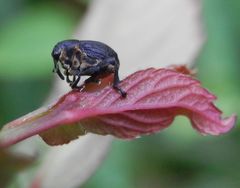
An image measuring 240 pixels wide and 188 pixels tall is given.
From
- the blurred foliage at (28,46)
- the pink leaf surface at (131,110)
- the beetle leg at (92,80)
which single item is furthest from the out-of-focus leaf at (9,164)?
the blurred foliage at (28,46)

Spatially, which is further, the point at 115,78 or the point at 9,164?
the point at 115,78

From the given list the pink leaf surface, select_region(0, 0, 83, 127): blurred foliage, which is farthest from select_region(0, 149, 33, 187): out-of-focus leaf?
select_region(0, 0, 83, 127): blurred foliage

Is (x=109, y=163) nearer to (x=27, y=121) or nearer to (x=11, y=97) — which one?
(x=11, y=97)

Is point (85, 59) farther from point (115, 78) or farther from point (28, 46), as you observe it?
point (28, 46)

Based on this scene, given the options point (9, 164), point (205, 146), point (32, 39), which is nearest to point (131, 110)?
point (9, 164)

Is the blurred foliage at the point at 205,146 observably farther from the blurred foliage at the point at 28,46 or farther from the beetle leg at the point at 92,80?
the beetle leg at the point at 92,80
